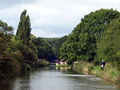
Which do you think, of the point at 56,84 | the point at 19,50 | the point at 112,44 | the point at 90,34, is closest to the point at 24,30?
the point at 19,50

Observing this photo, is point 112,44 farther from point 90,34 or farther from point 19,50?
point 19,50

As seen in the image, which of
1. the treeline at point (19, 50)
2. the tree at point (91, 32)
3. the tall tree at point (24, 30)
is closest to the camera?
the treeline at point (19, 50)

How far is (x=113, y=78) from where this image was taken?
33.5m

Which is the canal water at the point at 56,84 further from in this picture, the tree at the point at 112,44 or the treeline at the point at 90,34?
the treeline at the point at 90,34

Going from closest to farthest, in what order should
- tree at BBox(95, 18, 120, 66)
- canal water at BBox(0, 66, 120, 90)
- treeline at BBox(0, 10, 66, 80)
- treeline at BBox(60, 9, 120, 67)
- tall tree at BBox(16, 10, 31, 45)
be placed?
1. canal water at BBox(0, 66, 120, 90)
2. treeline at BBox(0, 10, 66, 80)
3. tree at BBox(95, 18, 120, 66)
4. treeline at BBox(60, 9, 120, 67)
5. tall tree at BBox(16, 10, 31, 45)

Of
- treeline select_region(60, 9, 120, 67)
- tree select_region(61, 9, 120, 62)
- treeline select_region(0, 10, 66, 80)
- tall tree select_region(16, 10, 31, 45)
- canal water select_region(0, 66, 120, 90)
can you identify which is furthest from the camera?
tall tree select_region(16, 10, 31, 45)

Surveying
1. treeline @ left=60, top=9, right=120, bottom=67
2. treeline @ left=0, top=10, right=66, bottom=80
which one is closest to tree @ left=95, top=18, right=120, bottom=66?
treeline @ left=0, top=10, right=66, bottom=80

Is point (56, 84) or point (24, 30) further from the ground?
point (24, 30)

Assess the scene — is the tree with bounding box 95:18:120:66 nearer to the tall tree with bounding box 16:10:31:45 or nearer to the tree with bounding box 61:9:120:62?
the tree with bounding box 61:9:120:62

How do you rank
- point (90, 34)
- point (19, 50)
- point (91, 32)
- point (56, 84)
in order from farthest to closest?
1. point (19, 50)
2. point (90, 34)
3. point (91, 32)
4. point (56, 84)

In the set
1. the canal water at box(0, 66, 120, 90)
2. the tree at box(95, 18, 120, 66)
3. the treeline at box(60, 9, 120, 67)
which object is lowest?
the canal water at box(0, 66, 120, 90)

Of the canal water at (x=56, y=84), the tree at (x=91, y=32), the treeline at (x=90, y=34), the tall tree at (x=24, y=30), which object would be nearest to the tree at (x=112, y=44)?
the canal water at (x=56, y=84)

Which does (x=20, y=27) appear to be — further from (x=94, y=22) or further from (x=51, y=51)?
(x=51, y=51)

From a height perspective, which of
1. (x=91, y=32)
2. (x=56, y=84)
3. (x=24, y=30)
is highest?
(x=24, y=30)
